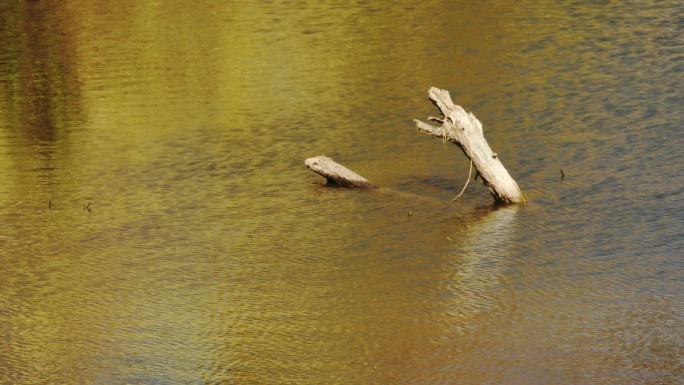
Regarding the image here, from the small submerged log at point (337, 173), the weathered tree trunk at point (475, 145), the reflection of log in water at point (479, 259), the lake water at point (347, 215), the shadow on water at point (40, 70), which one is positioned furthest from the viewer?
the shadow on water at point (40, 70)

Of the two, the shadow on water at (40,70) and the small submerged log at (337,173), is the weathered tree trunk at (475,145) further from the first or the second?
the shadow on water at (40,70)

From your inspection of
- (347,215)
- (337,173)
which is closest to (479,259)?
(347,215)

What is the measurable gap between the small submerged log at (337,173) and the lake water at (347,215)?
5.5 inches

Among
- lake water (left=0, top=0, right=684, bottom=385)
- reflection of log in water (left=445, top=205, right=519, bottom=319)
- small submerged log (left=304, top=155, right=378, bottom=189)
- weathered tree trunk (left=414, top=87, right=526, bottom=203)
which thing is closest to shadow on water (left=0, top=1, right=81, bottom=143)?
lake water (left=0, top=0, right=684, bottom=385)

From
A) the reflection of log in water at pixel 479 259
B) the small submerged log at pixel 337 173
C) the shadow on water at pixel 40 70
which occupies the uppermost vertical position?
the reflection of log in water at pixel 479 259

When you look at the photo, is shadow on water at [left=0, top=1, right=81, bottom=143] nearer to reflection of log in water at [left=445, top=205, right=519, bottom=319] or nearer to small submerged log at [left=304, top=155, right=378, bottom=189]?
small submerged log at [left=304, top=155, right=378, bottom=189]

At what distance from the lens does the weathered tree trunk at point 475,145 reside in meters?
10.2

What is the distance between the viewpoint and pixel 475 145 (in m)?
10.3

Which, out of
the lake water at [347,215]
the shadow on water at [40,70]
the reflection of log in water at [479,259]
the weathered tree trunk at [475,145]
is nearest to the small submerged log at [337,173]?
the lake water at [347,215]

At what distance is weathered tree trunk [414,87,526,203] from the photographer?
1018 cm

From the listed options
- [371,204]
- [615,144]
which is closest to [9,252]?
[371,204]

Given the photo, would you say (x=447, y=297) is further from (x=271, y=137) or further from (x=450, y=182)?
(x=271, y=137)

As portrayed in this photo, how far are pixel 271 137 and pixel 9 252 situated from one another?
4525 mm

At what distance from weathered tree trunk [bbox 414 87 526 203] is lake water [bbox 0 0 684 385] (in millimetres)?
265
